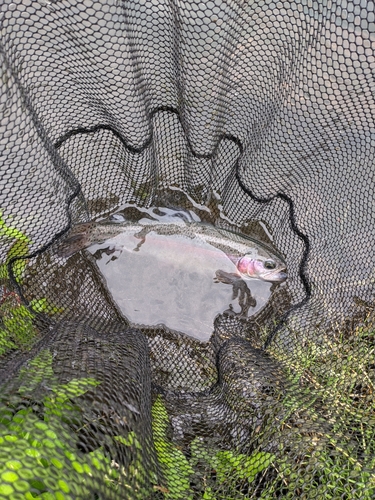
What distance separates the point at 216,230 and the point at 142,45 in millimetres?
1431

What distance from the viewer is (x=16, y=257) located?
257cm

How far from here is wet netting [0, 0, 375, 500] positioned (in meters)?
1.86

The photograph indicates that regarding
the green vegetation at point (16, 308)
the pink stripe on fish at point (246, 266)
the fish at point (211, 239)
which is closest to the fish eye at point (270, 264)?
the fish at point (211, 239)

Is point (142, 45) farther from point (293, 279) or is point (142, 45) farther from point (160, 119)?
point (293, 279)

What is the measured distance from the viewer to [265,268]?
300 centimetres

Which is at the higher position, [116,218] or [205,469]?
[116,218]

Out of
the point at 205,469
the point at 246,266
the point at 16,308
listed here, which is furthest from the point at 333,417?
the point at 16,308

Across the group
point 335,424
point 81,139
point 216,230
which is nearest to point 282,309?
point 216,230

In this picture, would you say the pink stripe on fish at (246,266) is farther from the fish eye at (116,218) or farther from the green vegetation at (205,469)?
the green vegetation at (205,469)

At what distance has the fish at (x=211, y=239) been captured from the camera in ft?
9.42

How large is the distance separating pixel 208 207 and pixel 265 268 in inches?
26.3

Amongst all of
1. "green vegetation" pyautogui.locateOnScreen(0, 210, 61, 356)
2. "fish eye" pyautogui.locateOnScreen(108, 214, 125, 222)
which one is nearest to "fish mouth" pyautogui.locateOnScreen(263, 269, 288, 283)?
"fish eye" pyautogui.locateOnScreen(108, 214, 125, 222)

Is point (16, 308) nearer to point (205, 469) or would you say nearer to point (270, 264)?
point (205, 469)

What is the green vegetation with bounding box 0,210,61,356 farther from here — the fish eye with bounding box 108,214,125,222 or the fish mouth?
the fish mouth
